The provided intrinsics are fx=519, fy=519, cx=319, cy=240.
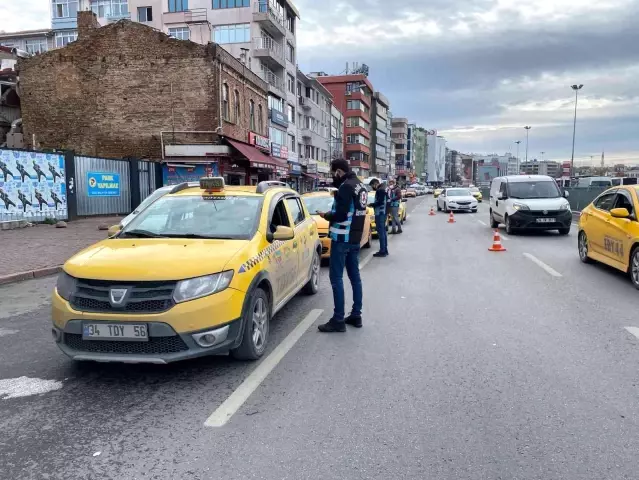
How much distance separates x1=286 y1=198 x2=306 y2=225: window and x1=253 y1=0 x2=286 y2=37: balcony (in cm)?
3745

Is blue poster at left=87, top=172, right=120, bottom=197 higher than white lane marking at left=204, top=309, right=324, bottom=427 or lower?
higher

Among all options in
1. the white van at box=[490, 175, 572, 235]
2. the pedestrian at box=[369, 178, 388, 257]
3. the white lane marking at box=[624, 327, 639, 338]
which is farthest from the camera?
the white van at box=[490, 175, 572, 235]

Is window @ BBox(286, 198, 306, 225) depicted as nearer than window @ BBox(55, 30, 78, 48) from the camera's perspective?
Yes

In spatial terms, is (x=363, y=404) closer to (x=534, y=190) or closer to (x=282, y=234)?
(x=282, y=234)

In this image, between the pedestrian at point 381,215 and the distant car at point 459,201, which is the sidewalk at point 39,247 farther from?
the distant car at point 459,201

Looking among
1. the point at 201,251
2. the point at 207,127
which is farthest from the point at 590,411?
the point at 207,127

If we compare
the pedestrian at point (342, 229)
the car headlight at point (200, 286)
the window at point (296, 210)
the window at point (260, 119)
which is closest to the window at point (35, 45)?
the window at point (260, 119)

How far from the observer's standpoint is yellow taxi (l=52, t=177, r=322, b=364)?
4074 millimetres

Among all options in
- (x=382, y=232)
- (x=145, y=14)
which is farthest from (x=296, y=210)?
(x=145, y=14)

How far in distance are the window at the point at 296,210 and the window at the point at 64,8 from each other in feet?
184

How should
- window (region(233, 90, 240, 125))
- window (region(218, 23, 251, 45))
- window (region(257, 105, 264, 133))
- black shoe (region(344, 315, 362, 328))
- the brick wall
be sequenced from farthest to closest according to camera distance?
1. window (region(218, 23, 251, 45))
2. window (region(257, 105, 264, 133))
3. window (region(233, 90, 240, 125))
4. the brick wall
5. black shoe (region(344, 315, 362, 328))

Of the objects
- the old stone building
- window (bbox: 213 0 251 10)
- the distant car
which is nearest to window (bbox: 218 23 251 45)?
window (bbox: 213 0 251 10)

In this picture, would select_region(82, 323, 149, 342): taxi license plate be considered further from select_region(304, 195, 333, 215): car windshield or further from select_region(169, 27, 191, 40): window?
select_region(169, 27, 191, 40): window

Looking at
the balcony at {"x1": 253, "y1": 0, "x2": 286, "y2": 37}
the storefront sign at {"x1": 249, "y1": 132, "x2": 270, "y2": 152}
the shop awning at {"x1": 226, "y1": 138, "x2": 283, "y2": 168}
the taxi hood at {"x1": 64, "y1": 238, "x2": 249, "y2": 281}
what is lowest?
the taxi hood at {"x1": 64, "y1": 238, "x2": 249, "y2": 281}
